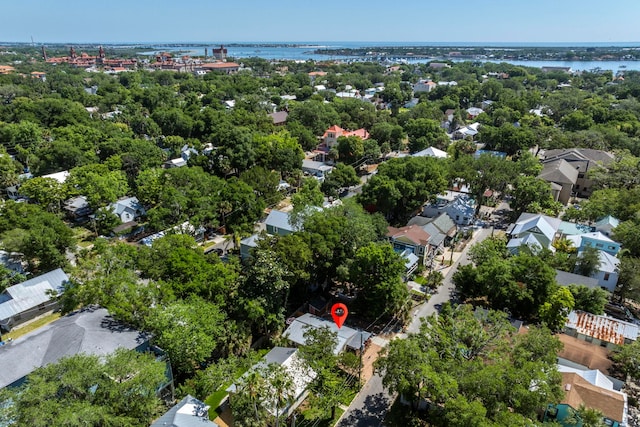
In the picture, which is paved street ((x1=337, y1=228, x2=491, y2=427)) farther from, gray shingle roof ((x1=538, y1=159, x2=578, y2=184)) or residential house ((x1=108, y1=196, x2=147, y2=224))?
gray shingle roof ((x1=538, y1=159, x2=578, y2=184))

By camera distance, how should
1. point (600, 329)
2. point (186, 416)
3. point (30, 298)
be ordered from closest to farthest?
1. point (186, 416)
2. point (600, 329)
3. point (30, 298)

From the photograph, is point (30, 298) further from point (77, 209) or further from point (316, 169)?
point (316, 169)

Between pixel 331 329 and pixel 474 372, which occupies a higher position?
pixel 474 372

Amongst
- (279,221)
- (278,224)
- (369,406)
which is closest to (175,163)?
(279,221)

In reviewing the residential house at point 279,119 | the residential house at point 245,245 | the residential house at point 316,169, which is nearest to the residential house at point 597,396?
the residential house at point 245,245

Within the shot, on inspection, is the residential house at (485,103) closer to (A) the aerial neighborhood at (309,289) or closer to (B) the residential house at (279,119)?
(A) the aerial neighborhood at (309,289)

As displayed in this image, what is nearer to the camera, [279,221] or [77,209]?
[279,221]

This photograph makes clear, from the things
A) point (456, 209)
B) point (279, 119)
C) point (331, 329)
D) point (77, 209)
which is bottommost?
point (331, 329)
